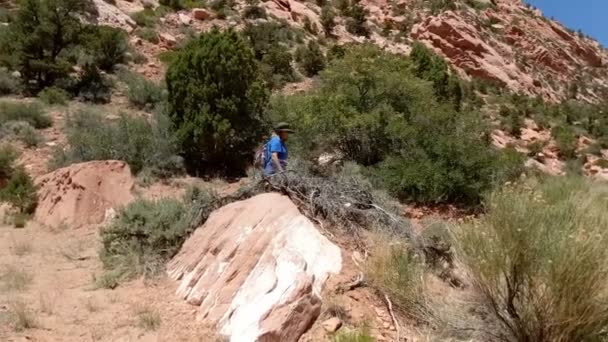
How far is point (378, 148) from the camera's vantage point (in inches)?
494

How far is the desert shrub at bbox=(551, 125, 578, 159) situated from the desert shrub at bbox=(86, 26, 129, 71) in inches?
633

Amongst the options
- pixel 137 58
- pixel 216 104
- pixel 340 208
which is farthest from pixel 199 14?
pixel 340 208

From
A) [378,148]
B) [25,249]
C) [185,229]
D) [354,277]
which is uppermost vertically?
[354,277]

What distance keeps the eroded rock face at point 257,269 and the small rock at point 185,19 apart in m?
19.4

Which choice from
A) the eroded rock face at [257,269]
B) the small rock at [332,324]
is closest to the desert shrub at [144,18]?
the eroded rock face at [257,269]

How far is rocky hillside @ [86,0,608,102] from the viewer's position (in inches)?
1021

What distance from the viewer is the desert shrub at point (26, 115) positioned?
13.4m

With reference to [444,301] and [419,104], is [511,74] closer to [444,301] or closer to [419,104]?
[419,104]

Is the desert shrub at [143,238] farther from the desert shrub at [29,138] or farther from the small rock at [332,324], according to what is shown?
the desert shrub at [29,138]

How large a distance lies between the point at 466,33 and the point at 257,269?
98.6ft

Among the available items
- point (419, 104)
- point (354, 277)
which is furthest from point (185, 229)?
point (419, 104)

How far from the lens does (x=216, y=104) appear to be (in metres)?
13.4

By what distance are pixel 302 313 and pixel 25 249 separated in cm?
505

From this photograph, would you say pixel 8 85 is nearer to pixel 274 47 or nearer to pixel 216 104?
pixel 216 104
